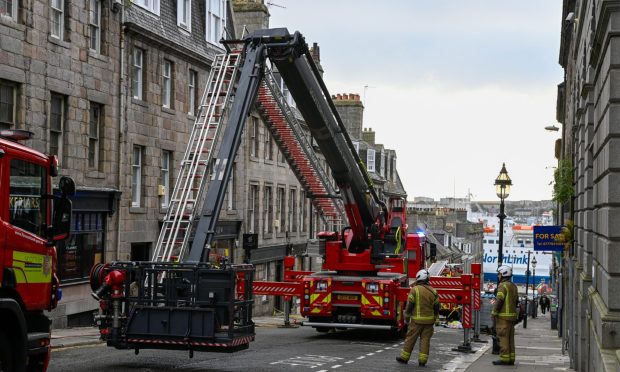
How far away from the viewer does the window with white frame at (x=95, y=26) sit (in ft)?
78.9

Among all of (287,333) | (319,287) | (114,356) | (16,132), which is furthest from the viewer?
(287,333)

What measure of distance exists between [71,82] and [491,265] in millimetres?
91226

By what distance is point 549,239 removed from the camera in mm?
20516

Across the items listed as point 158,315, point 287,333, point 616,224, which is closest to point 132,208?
point 287,333

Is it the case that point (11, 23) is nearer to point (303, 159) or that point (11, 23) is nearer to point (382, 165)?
point (303, 159)

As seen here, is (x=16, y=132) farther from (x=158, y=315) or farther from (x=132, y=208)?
(x=132, y=208)

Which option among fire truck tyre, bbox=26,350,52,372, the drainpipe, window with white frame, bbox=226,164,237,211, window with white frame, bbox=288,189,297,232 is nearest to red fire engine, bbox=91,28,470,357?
fire truck tyre, bbox=26,350,52,372

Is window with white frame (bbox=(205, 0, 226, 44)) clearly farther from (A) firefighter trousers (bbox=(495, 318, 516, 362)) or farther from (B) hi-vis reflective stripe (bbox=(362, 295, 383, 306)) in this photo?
(A) firefighter trousers (bbox=(495, 318, 516, 362))

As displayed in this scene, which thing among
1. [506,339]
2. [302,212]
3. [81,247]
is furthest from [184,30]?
[506,339]

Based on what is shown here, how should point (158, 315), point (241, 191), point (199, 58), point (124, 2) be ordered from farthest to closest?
point (241, 191), point (199, 58), point (124, 2), point (158, 315)

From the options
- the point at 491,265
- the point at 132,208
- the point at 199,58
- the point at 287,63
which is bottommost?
the point at 491,265

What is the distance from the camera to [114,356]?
14703 mm

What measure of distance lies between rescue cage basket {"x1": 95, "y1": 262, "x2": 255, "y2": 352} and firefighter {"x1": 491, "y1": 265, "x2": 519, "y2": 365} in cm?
535

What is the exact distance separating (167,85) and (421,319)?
15855 mm
